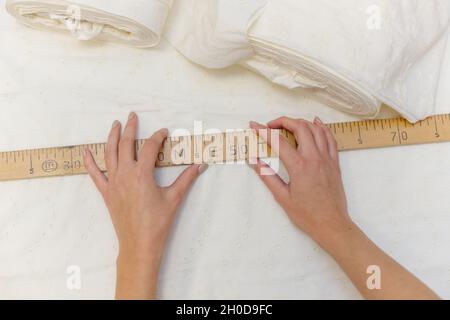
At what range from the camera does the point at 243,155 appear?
1018mm

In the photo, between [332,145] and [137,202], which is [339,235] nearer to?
[332,145]

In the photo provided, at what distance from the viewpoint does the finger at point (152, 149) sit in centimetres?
97

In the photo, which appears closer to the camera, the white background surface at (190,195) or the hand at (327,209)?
the hand at (327,209)

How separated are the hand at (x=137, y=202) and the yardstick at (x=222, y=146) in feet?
0.10

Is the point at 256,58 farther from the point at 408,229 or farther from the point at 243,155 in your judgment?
the point at 408,229

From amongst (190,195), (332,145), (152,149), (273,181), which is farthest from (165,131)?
(332,145)

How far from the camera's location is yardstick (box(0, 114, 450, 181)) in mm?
1016

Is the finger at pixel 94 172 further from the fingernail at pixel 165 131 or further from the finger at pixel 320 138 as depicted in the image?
the finger at pixel 320 138

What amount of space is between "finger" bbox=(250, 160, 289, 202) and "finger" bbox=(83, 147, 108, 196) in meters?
0.36

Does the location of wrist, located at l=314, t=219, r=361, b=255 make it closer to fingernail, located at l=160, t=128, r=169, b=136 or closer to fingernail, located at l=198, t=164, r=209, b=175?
fingernail, located at l=198, t=164, r=209, b=175

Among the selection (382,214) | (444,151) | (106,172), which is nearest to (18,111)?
(106,172)

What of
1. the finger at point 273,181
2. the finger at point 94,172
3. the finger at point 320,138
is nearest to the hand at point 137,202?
the finger at point 94,172

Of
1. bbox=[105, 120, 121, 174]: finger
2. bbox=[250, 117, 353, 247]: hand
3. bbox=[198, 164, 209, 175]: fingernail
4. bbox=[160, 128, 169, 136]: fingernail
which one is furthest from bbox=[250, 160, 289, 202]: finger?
bbox=[105, 120, 121, 174]: finger

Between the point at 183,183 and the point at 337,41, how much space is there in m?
0.46
